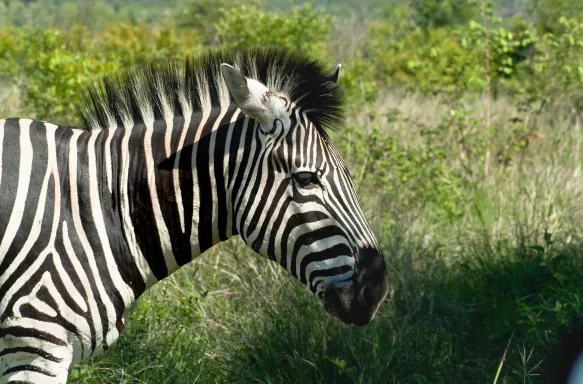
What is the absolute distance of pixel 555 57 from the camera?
349 inches

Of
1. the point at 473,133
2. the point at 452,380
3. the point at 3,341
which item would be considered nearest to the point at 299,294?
the point at 452,380

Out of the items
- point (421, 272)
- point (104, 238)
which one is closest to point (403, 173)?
point (421, 272)

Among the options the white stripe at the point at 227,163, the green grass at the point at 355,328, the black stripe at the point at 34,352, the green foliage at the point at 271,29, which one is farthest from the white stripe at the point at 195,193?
the green foliage at the point at 271,29

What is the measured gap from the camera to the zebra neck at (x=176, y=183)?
3.22 m

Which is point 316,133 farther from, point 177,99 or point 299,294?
point 299,294

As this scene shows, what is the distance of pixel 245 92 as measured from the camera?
3086 millimetres

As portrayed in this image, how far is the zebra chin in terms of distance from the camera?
312cm

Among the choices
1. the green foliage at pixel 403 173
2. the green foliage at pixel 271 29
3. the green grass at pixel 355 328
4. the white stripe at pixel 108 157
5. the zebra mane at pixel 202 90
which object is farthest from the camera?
the green foliage at pixel 271 29

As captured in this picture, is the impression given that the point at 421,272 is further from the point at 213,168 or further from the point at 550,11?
the point at 550,11

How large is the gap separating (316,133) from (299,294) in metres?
2.23

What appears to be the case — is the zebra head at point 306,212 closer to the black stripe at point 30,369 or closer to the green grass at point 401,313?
the black stripe at point 30,369

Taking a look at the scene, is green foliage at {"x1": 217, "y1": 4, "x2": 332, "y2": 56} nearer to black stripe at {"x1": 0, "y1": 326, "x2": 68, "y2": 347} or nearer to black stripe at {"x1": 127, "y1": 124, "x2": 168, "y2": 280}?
black stripe at {"x1": 127, "y1": 124, "x2": 168, "y2": 280}

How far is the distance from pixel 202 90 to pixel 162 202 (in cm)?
57

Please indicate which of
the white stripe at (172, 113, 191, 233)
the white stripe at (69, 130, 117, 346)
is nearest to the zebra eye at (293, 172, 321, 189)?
the white stripe at (172, 113, 191, 233)
